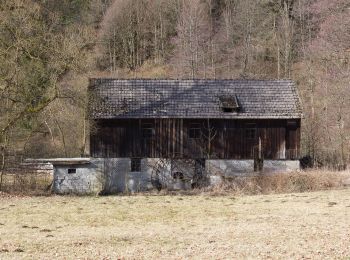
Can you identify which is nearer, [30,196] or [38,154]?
[30,196]

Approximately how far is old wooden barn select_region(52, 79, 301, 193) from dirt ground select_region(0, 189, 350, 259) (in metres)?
5.86

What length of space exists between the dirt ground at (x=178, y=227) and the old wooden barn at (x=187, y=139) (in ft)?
19.2

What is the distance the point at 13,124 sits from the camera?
32.8 meters

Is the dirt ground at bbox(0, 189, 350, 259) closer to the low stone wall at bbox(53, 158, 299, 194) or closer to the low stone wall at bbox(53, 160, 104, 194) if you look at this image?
the low stone wall at bbox(53, 160, 104, 194)

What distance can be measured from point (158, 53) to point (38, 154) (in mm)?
28213

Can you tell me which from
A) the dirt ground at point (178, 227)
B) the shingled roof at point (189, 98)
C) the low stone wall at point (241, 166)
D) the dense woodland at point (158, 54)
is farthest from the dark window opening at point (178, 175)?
the dense woodland at point (158, 54)

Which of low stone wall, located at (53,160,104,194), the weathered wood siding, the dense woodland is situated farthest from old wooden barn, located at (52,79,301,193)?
the dense woodland

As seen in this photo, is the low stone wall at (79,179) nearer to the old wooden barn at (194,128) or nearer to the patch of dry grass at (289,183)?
the old wooden barn at (194,128)

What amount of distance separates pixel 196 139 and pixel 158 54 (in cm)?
3663

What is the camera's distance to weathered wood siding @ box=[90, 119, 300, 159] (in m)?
36.8

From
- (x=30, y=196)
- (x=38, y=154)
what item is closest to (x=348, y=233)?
(x=30, y=196)

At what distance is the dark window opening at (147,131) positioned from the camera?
3697 cm

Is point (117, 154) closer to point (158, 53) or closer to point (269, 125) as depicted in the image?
point (269, 125)

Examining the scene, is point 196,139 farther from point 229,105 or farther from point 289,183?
point 289,183
